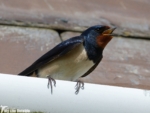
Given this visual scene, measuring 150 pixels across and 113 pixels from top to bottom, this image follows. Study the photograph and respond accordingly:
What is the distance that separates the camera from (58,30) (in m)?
2.64

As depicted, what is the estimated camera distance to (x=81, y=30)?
2695mm

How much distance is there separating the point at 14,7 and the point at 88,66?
54 cm

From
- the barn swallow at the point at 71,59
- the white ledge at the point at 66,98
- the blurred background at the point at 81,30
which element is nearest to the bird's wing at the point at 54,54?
the barn swallow at the point at 71,59

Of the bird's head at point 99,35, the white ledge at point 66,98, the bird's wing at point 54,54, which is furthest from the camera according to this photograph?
the bird's head at point 99,35

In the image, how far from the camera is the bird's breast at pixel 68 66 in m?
2.28

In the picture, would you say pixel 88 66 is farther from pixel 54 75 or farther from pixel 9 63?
pixel 9 63

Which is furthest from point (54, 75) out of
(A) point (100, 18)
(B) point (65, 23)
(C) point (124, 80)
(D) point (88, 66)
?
→ (A) point (100, 18)

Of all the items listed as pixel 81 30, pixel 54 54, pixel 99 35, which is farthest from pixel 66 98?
pixel 81 30

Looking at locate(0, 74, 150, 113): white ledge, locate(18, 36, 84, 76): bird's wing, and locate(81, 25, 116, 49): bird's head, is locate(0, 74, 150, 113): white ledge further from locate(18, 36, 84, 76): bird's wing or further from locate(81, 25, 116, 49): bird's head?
locate(81, 25, 116, 49): bird's head

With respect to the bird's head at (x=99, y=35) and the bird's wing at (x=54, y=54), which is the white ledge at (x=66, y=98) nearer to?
the bird's wing at (x=54, y=54)

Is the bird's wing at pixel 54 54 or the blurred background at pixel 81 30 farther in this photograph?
the blurred background at pixel 81 30

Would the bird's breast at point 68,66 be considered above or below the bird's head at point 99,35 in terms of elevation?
below

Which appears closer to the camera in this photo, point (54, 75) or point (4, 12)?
point (54, 75)

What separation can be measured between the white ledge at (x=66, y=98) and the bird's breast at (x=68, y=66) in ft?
1.98
